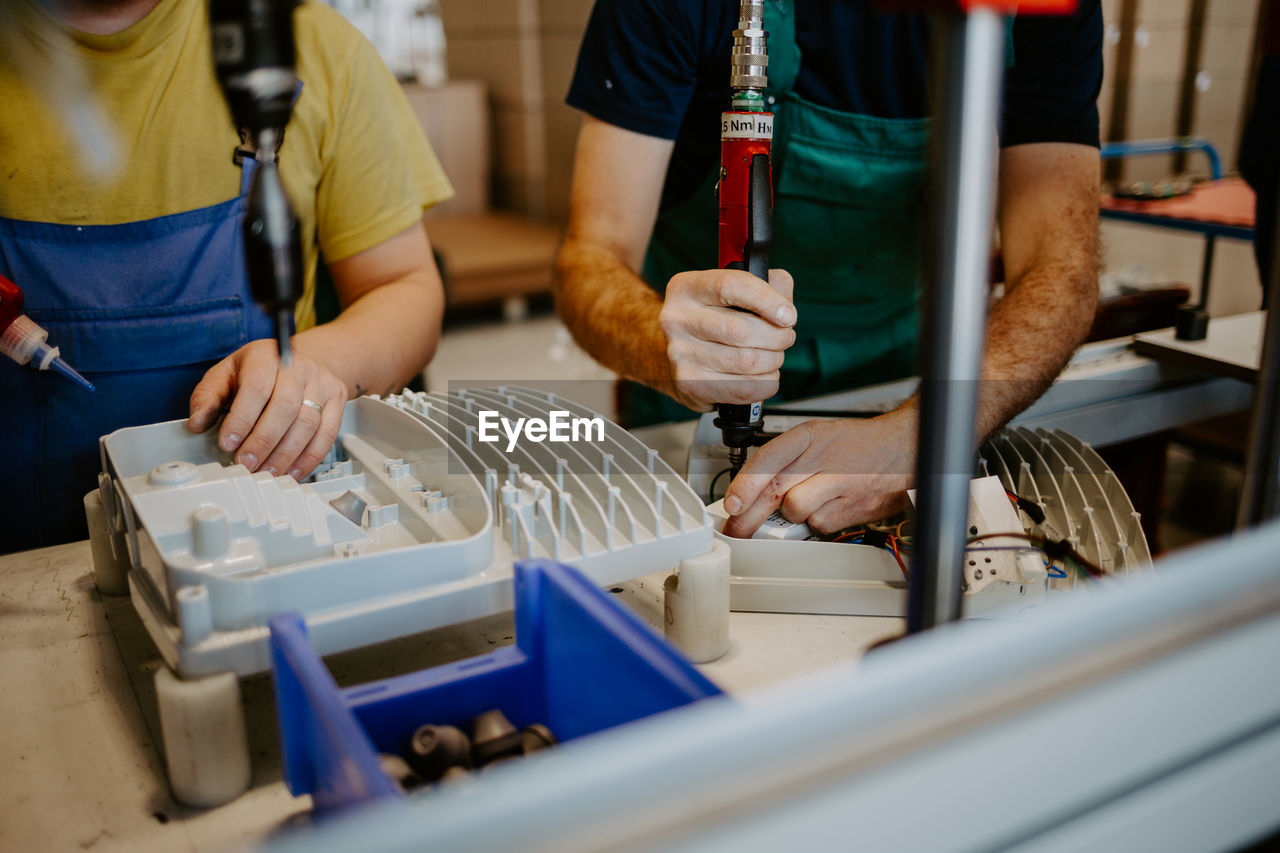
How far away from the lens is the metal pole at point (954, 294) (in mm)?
386

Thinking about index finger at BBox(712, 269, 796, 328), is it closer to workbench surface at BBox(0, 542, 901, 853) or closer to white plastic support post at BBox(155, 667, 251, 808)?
workbench surface at BBox(0, 542, 901, 853)

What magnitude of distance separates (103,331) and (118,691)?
595 mm

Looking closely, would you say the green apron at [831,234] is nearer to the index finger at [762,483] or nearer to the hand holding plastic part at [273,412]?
the index finger at [762,483]

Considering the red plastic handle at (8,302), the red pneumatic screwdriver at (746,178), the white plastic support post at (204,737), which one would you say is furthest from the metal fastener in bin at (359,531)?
the red plastic handle at (8,302)

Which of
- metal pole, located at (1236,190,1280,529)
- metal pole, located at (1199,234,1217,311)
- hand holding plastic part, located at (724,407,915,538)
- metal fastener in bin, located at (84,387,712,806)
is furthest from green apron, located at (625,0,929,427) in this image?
metal pole, located at (1199,234,1217,311)

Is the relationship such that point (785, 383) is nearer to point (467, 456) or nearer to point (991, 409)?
point (991, 409)

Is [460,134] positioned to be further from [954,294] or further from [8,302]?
[954,294]

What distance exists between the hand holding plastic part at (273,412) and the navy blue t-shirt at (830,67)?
624 millimetres

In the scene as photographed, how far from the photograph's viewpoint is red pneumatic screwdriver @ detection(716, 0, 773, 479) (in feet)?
2.44

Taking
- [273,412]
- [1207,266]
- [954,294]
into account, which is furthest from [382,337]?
Answer: [1207,266]

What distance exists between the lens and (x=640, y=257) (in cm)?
141

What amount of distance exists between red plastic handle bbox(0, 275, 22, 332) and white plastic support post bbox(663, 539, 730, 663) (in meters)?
0.68

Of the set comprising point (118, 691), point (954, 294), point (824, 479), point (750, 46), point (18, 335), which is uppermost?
point (750, 46)

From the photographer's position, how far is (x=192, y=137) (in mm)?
1214
